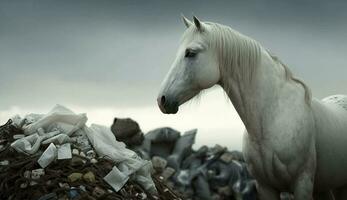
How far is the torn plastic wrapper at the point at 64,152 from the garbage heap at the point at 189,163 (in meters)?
4.40

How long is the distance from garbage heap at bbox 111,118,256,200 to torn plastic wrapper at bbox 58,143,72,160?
440 centimetres

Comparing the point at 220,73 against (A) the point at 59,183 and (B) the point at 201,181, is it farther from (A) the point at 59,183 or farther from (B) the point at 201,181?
(B) the point at 201,181

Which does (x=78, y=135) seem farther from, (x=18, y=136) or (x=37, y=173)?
(x=37, y=173)

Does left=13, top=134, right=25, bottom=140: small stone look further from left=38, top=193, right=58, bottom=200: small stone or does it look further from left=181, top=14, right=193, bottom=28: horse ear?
left=181, top=14, right=193, bottom=28: horse ear

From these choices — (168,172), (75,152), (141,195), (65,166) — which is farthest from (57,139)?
(168,172)

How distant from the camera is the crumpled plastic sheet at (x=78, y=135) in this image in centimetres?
357

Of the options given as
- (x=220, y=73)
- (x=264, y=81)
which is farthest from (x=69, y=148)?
(x=264, y=81)

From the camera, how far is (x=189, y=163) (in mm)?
8664

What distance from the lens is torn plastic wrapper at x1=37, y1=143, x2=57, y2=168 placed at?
11.0 ft

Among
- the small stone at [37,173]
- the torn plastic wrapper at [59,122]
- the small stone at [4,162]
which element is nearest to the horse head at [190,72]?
the torn plastic wrapper at [59,122]

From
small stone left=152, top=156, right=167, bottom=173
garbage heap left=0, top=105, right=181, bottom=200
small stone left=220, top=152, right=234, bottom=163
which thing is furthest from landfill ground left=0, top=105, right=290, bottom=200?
small stone left=220, top=152, right=234, bottom=163

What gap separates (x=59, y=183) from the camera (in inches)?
128

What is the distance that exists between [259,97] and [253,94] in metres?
0.04

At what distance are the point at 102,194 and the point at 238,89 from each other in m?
1.13
